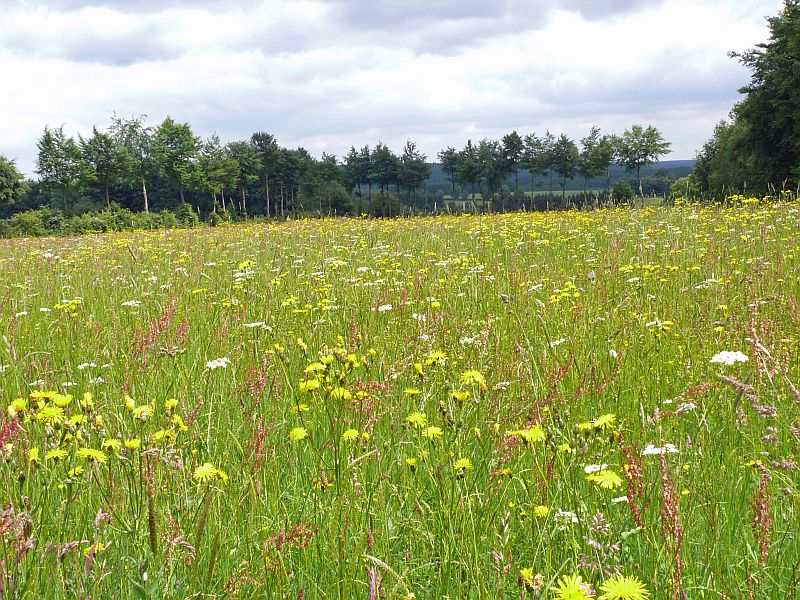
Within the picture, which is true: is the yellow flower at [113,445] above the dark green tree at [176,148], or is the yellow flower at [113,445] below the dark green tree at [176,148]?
below

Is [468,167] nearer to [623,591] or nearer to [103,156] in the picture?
[103,156]

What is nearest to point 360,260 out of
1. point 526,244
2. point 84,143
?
point 526,244

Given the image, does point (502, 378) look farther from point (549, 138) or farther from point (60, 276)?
point (549, 138)

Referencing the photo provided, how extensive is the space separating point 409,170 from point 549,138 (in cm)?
2328

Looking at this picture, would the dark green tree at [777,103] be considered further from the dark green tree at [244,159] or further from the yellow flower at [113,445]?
the dark green tree at [244,159]

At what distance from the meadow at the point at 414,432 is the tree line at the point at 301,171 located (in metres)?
63.1

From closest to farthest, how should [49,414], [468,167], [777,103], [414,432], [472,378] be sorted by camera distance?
[49,414] → [472,378] → [414,432] → [777,103] → [468,167]

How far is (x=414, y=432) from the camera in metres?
2.36

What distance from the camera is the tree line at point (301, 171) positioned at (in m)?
66.6

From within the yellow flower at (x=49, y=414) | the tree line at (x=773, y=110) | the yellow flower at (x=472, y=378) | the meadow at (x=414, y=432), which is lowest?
the meadow at (x=414, y=432)

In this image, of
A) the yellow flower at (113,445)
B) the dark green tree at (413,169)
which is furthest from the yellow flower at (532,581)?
the dark green tree at (413,169)

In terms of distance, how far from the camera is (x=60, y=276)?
631 cm

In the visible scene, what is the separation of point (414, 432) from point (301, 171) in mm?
90898

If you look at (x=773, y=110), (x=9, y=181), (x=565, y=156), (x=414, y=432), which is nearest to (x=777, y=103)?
(x=773, y=110)
